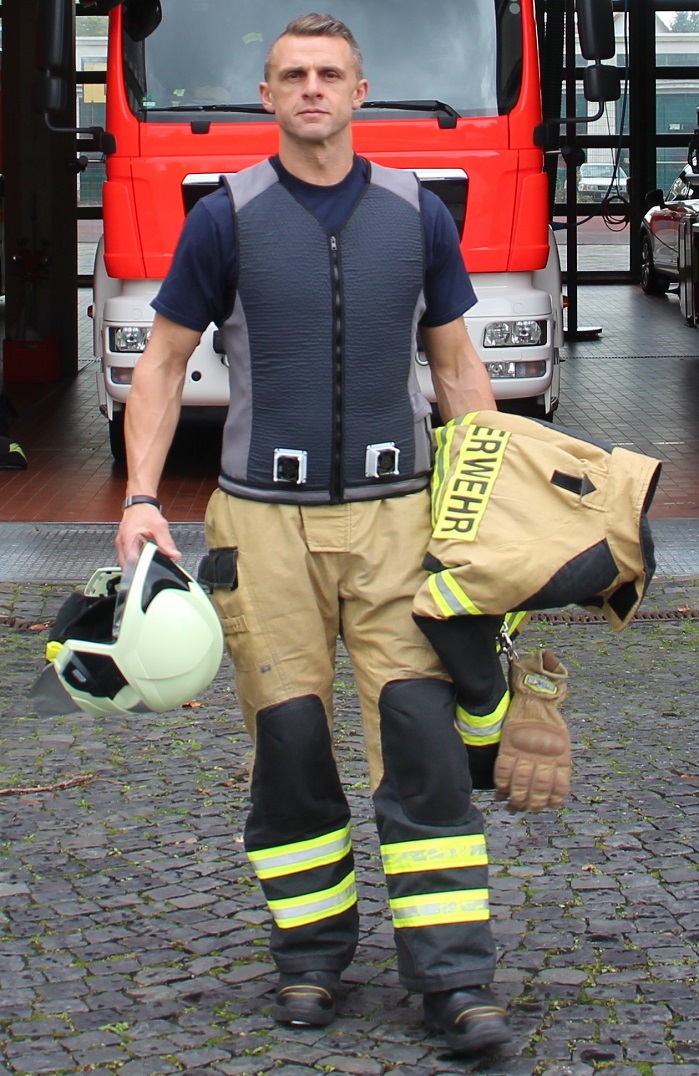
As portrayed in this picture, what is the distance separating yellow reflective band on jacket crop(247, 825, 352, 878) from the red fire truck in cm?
555

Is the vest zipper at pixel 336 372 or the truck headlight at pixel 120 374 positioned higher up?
the vest zipper at pixel 336 372

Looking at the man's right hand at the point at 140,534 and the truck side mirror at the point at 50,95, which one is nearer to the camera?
the man's right hand at the point at 140,534

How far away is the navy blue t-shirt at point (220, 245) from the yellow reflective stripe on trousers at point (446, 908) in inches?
47.7

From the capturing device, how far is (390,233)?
11.6 feet

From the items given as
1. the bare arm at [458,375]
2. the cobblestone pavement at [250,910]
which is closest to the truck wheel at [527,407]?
the cobblestone pavement at [250,910]

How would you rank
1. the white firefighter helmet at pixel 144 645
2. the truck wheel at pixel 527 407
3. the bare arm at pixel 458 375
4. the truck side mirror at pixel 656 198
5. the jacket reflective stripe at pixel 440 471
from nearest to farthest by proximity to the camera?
the white firefighter helmet at pixel 144 645
the jacket reflective stripe at pixel 440 471
the bare arm at pixel 458 375
the truck wheel at pixel 527 407
the truck side mirror at pixel 656 198

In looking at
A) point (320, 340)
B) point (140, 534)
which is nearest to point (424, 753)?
point (140, 534)

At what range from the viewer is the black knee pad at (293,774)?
11.6 ft

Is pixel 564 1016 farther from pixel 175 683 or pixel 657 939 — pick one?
pixel 175 683

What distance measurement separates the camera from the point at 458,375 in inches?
149

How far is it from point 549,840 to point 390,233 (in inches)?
73.6

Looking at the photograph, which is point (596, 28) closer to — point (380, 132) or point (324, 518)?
point (380, 132)

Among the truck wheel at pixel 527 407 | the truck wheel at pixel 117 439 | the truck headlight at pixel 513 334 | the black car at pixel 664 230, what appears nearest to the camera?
the truck headlight at pixel 513 334

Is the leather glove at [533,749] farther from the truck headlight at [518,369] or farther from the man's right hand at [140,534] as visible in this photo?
the truck headlight at [518,369]
